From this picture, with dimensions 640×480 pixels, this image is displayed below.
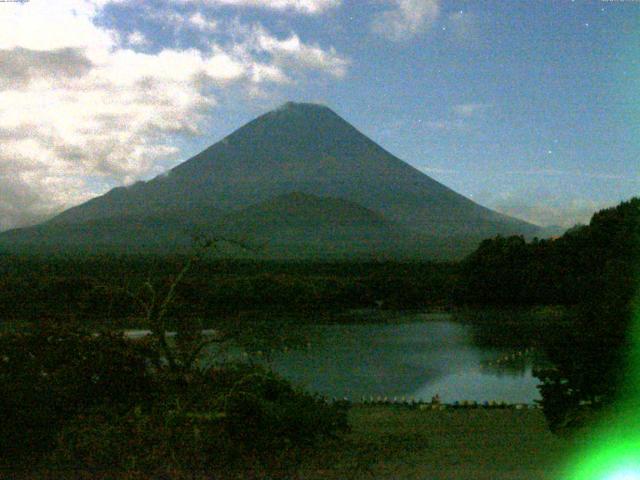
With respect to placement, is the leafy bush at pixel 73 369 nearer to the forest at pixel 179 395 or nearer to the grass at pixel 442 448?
the forest at pixel 179 395

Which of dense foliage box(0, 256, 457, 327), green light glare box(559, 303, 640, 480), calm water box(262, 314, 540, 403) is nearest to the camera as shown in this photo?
green light glare box(559, 303, 640, 480)

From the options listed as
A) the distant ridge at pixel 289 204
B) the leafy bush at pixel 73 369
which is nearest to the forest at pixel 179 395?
the leafy bush at pixel 73 369

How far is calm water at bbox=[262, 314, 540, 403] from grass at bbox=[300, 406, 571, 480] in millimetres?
1431

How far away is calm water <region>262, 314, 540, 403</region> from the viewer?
37.6 feet

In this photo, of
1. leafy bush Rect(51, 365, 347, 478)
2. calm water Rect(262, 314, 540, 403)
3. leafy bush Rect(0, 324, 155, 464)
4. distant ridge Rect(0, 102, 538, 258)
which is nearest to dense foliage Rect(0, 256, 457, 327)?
leafy bush Rect(0, 324, 155, 464)

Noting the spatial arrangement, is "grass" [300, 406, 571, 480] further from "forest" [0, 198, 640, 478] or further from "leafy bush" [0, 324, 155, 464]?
"leafy bush" [0, 324, 155, 464]

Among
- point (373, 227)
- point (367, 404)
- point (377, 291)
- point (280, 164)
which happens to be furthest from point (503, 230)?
point (367, 404)

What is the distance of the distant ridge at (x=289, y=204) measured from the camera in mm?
96250

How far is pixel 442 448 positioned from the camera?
6512mm

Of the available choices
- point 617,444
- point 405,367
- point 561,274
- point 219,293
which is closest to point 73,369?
point 617,444

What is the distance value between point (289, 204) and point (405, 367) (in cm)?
10630

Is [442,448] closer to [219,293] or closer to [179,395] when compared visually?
[179,395]

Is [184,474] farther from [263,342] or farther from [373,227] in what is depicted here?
[373,227]

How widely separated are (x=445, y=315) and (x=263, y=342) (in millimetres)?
19627
